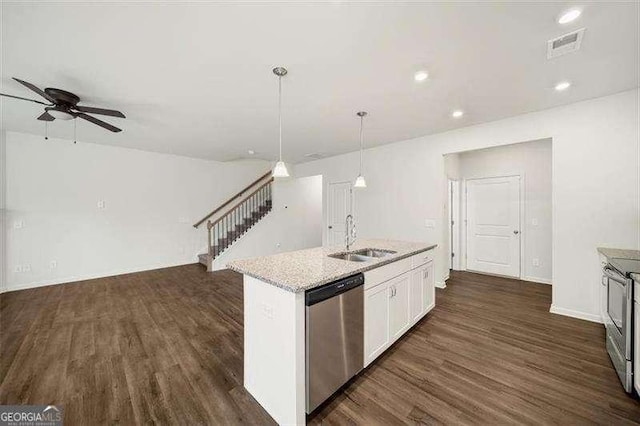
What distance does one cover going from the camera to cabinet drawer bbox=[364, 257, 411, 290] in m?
2.11

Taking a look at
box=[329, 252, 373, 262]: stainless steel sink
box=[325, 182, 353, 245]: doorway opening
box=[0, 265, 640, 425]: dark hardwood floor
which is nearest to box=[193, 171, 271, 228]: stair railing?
box=[325, 182, 353, 245]: doorway opening

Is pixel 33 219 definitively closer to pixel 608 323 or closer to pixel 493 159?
pixel 608 323

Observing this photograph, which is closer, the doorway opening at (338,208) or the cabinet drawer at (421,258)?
the cabinet drawer at (421,258)

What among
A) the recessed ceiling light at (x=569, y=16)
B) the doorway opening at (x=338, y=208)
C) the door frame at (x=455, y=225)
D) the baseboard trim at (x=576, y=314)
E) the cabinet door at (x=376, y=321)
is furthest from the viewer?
the doorway opening at (x=338, y=208)

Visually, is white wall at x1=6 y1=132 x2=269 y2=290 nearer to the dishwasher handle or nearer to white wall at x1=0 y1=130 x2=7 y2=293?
white wall at x1=0 y1=130 x2=7 y2=293

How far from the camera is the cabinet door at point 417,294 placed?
109 inches

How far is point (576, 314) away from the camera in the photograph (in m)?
3.13

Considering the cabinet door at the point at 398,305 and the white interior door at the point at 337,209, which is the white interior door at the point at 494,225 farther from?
the cabinet door at the point at 398,305

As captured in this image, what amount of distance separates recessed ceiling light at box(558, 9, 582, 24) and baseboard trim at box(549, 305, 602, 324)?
132 inches

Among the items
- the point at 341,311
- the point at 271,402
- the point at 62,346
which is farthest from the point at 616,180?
the point at 62,346

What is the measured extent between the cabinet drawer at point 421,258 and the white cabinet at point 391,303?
1cm

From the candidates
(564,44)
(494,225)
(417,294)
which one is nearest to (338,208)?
(494,225)

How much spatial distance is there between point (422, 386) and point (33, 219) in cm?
674

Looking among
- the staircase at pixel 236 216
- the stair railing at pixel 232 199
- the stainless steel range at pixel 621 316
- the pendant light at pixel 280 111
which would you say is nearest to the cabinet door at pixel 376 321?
the pendant light at pixel 280 111
